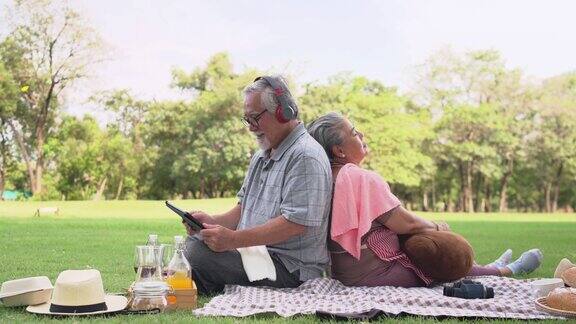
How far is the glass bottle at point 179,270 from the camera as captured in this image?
4.92m

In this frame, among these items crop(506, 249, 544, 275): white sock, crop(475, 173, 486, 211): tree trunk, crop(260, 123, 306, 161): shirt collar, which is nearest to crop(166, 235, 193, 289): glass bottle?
crop(260, 123, 306, 161): shirt collar

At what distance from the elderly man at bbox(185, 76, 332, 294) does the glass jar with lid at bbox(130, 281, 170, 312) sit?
0.68 metres

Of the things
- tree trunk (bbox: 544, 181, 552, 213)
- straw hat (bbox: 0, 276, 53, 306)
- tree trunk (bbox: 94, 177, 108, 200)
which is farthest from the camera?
tree trunk (bbox: 544, 181, 552, 213)

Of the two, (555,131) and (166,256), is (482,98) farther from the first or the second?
(166,256)

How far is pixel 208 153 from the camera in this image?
45438 millimetres

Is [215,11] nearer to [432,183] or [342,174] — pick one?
[432,183]

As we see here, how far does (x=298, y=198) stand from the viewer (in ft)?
17.2

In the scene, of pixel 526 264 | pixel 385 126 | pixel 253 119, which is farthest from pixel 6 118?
pixel 253 119

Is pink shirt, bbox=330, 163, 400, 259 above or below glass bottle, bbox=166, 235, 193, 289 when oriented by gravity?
above

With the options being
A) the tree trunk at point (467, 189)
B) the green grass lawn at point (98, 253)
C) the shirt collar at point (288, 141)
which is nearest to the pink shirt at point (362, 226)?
the shirt collar at point (288, 141)

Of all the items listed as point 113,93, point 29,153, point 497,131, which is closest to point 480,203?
point 497,131

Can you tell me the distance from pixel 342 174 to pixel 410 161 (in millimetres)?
44346

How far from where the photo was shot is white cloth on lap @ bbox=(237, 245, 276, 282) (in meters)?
5.40

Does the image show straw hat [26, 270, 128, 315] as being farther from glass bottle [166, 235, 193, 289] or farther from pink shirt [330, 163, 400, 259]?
pink shirt [330, 163, 400, 259]
